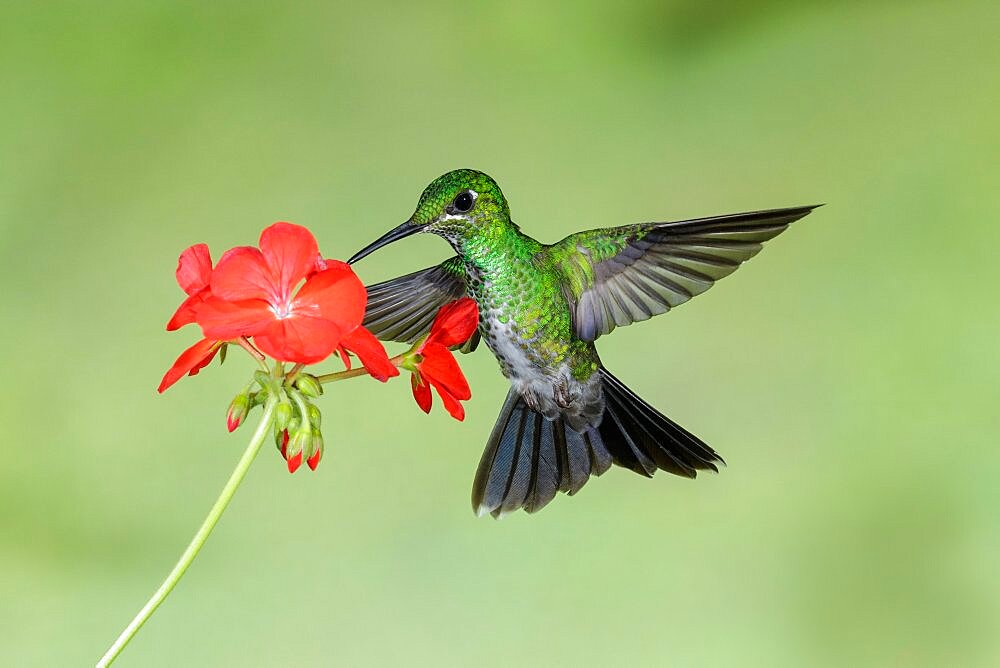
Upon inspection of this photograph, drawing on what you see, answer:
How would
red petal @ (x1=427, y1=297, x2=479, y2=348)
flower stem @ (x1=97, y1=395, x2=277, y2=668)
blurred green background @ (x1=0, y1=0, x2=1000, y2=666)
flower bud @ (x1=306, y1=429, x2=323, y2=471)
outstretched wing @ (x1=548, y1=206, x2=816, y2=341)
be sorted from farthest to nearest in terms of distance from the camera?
blurred green background @ (x1=0, y1=0, x2=1000, y2=666), outstretched wing @ (x1=548, y1=206, x2=816, y2=341), red petal @ (x1=427, y1=297, x2=479, y2=348), flower bud @ (x1=306, y1=429, x2=323, y2=471), flower stem @ (x1=97, y1=395, x2=277, y2=668)

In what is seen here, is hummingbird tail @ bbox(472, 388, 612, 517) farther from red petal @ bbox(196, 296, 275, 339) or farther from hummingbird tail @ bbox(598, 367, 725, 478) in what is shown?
red petal @ bbox(196, 296, 275, 339)

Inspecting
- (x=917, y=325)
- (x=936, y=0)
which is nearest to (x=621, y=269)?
(x=917, y=325)

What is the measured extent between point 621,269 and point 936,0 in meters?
1.06

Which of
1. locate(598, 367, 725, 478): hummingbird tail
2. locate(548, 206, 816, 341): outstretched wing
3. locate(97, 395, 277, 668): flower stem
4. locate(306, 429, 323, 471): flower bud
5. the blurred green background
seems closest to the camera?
locate(97, 395, 277, 668): flower stem

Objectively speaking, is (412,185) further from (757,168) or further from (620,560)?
(620,560)

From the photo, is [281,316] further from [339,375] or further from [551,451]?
[551,451]

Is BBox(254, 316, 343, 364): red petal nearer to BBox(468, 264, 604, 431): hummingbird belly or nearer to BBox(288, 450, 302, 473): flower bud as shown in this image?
BBox(288, 450, 302, 473): flower bud

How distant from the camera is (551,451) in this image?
3.05 ft

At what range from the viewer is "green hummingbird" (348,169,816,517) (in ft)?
2.39

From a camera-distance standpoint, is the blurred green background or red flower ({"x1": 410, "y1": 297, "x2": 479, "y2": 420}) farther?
the blurred green background

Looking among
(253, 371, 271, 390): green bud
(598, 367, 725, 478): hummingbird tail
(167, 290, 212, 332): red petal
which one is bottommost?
(598, 367, 725, 478): hummingbird tail

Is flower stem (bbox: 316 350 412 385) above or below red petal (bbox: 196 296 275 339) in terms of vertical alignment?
below

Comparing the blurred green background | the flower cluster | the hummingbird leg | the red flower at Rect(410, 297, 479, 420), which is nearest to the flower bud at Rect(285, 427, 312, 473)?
the flower cluster

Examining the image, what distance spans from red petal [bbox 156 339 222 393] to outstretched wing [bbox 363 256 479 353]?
271 millimetres
